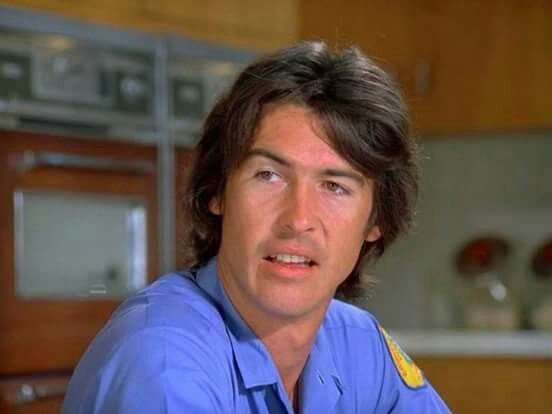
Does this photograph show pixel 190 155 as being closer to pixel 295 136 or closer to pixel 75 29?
pixel 75 29

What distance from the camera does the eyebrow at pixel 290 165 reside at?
4.04ft

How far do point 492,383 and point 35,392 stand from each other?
4.70 ft

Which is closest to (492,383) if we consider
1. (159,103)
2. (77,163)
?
(159,103)

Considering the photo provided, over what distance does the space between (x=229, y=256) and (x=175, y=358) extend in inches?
10.1

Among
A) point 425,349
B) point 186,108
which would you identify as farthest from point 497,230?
point 186,108

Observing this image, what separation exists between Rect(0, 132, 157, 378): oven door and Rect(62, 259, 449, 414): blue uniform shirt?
1388mm

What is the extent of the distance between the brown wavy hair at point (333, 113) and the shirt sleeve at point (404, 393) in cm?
23

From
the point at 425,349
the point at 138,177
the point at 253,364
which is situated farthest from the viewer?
the point at 425,349

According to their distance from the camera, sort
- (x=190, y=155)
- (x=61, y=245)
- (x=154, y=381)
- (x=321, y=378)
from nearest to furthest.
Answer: (x=154, y=381) → (x=321, y=378) → (x=190, y=155) → (x=61, y=245)

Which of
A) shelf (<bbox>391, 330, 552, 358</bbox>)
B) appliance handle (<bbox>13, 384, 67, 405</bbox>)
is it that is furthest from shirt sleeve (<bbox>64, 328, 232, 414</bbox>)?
shelf (<bbox>391, 330, 552, 358</bbox>)

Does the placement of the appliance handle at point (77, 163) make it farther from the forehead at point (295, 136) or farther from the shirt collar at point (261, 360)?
the forehead at point (295, 136)

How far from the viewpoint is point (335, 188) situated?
1.26 m

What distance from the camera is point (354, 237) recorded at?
4.33 feet

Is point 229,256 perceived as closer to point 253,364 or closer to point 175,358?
point 253,364
